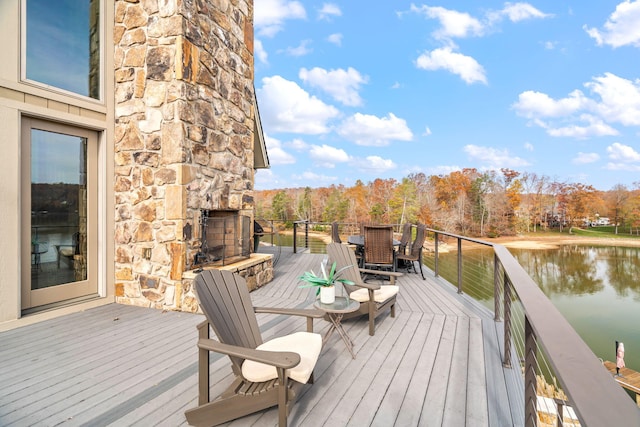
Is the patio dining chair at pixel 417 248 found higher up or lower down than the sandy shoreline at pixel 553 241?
higher up

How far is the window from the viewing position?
3541mm

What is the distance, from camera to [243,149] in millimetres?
5281

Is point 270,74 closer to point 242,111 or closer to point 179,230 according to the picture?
point 242,111

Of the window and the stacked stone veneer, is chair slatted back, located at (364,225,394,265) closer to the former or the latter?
the stacked stone veneer

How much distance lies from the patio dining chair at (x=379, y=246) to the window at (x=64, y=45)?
472 centimetres

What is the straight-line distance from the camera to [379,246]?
5609 mm

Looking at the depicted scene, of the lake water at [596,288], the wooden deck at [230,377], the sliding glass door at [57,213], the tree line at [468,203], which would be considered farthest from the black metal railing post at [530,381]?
the tree line at [468,203]

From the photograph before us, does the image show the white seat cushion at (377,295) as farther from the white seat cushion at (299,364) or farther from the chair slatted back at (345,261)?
the white seat cushion at (299,364)

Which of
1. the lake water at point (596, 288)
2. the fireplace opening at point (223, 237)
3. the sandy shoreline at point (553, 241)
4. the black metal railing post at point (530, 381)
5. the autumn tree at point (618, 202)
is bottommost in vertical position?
the lake water at point (596, 288)

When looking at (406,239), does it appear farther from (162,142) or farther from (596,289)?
(596,289)

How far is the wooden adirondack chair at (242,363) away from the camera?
1.66 m

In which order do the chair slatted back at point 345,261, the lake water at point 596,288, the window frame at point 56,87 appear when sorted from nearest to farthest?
the window frame at point 56,87 → the chair slatted back at point 345,261 → the lake water at point 596,288

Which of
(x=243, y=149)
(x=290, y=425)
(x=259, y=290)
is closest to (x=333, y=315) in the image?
(x=290, y=425)

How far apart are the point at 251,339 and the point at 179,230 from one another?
7.69ft
